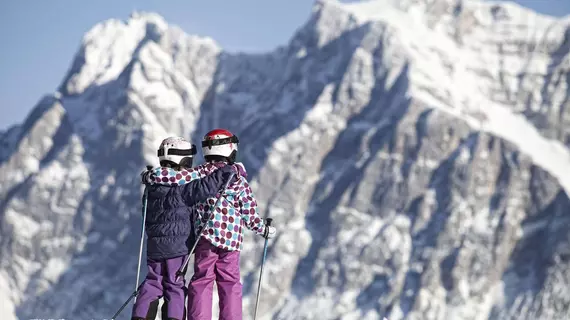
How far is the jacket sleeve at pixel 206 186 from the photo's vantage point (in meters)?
15.7

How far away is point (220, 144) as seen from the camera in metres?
16.5

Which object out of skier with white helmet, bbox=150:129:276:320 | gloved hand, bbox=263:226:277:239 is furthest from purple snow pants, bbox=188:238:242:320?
gloved hand, bbox=263:226:277:239

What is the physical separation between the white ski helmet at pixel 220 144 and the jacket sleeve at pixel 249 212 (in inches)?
30.5

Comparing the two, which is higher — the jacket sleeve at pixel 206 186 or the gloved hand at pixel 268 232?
the jacket sleeve at pixel 206 186

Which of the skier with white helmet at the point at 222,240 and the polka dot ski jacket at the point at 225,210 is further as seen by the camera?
the polka dot ski jacket at the point at 225,210

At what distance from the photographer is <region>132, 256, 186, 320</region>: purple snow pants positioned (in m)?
A: 15.7

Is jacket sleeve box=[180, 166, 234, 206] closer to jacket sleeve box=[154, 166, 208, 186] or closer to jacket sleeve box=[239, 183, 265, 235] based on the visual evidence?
jacket sleeve box=[154, 166, 208, 186]

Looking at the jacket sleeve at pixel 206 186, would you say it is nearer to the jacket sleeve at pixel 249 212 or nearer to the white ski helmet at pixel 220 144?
the white ski helmet at pixel 220 144

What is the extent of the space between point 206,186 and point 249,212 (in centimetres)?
123

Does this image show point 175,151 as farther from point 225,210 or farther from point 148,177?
point 225,210

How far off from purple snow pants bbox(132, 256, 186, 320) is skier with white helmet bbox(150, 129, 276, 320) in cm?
25

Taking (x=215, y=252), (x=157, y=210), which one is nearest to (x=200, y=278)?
(x=215, y=252)

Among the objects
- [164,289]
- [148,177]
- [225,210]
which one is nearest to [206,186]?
[225,210]

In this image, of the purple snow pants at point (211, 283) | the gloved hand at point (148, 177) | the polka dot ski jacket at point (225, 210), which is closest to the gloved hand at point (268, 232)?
the polka dot ski jacket at point (225, 210)
